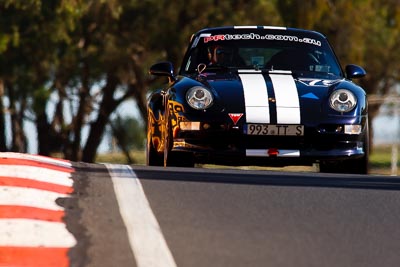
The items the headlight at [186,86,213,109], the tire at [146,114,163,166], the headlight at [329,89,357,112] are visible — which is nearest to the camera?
the headlight at [186,86,213,109]

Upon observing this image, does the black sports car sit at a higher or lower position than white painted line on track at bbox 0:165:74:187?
higher

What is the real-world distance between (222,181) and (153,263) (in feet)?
11.6

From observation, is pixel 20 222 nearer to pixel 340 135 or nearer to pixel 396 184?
pixel 396 184

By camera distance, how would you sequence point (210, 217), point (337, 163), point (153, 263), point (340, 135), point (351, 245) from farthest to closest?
point (337, 163) → point (340, 135) → point (210, 217) → point (351, 245) → point (153, 263)

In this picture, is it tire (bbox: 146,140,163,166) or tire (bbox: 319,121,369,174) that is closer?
tire (bbox: 319,121,369,174)

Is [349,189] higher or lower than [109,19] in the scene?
lower

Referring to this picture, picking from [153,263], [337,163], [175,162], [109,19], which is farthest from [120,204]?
[109,19]

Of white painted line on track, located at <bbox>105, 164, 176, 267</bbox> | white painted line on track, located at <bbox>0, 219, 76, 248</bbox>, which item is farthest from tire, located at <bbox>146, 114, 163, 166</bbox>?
white painted line on track, located at <bbox>0, 219, 76, 248</bbox>

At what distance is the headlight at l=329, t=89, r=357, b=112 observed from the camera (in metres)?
12.0

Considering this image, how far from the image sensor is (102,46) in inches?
1496

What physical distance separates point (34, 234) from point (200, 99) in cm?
507

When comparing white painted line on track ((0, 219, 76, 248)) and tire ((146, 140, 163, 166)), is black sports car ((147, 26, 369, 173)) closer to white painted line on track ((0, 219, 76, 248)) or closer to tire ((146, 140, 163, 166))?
tire ((146, 140, 163, 166))

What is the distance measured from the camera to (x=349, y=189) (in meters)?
9.55

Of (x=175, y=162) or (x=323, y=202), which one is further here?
(x=175, y=162)
